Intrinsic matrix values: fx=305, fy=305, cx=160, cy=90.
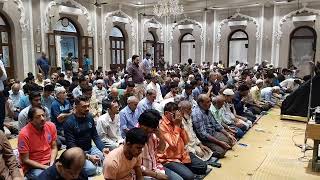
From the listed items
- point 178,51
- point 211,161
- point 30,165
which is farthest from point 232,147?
point 178,51

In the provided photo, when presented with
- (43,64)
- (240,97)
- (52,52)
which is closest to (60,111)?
(240,97)

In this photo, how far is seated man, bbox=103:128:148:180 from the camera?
91.9 inches

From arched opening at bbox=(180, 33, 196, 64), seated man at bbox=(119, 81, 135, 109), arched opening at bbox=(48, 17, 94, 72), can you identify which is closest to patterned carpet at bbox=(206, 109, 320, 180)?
seated man at bbox=(119, 81, 135, 109)

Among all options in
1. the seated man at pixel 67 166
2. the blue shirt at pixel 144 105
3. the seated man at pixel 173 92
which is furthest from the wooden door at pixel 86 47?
the seated man at pixel 67 166

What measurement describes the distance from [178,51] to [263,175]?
46.2ft

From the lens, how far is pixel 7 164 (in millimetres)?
2652

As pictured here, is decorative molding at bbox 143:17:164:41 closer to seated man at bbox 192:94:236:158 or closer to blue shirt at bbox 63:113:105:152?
seated man at bbox 192:94:236:158

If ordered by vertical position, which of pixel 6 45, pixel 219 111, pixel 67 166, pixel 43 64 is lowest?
pixel 219 111

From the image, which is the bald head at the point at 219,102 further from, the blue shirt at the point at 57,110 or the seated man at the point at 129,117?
the blue shirt at the point at 57,110

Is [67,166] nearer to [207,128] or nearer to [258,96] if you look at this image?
[207,128]

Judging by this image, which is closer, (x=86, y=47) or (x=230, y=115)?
(x=230, y=115)

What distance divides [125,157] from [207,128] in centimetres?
255

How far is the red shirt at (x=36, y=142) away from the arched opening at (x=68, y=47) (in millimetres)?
8258

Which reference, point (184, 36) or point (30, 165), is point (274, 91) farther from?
point (184, 36)
